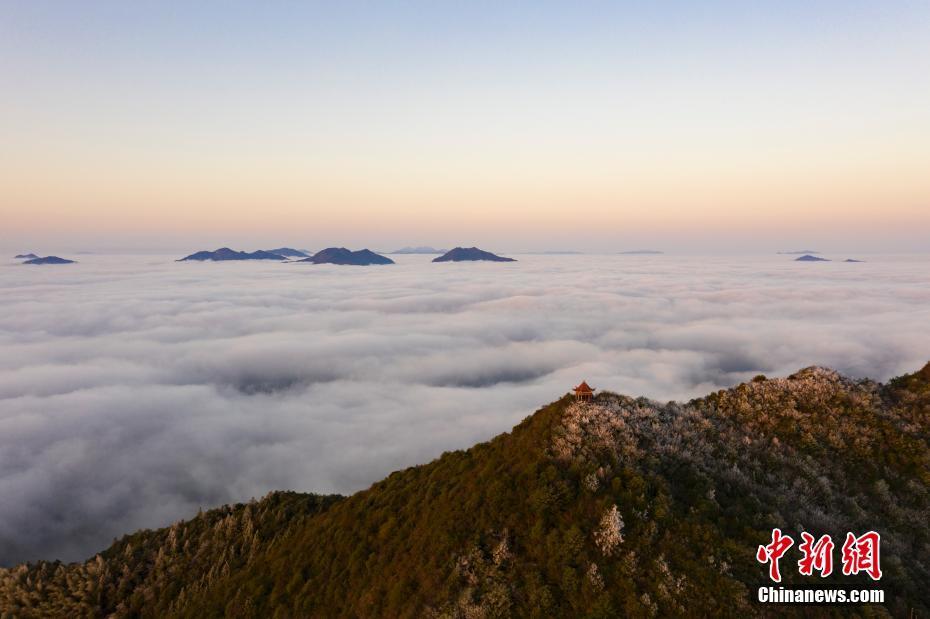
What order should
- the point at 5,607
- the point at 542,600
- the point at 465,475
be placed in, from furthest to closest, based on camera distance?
the point at 5,607, the point at 465,475, the point at 542,600

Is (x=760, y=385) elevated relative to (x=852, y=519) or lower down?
elevated

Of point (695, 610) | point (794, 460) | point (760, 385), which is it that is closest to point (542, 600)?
point (695, 610)

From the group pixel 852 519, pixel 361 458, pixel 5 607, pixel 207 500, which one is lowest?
pixel 207 500

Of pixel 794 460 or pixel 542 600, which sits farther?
pixel 794 460

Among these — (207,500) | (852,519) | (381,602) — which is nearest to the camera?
(381,602)

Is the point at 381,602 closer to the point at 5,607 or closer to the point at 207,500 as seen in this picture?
the point at 5,607

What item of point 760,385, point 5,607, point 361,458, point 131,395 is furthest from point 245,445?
point 760,385
